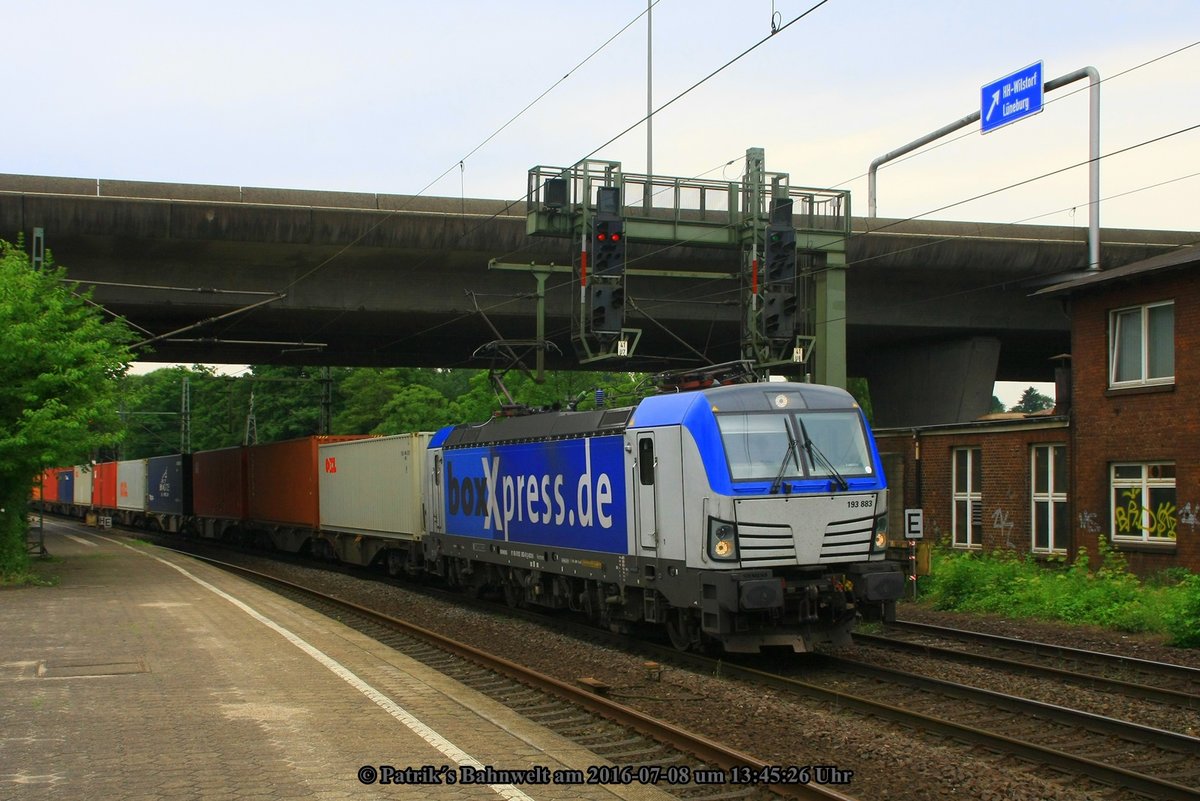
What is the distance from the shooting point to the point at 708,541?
12.7 m

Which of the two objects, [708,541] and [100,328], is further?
[100,328]

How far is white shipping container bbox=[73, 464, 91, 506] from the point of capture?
6353 centimetres

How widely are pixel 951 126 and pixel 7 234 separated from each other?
777 inches

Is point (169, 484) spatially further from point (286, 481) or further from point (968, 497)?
point (968, 497)

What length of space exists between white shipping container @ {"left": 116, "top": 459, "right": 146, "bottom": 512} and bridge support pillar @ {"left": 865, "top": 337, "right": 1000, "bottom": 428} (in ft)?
105

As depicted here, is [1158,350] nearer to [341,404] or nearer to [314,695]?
[314,695]

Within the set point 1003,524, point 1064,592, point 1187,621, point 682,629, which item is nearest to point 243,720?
point 682,629

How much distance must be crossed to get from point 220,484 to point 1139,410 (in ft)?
96.1

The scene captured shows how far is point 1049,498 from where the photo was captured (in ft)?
75.4

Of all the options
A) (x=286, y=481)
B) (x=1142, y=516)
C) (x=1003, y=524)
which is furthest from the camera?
(x=286, y=481)

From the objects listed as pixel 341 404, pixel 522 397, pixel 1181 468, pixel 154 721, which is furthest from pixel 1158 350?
pixel 341 404

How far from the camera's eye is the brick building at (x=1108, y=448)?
66.6ft

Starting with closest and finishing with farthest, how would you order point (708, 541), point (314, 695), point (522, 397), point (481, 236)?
point (314, 695) → point (708, 541) → point (481, 236) → point (522, 397)

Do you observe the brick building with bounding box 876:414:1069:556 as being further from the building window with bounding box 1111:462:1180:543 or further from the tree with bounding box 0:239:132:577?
the tree with bounding box 0:239:132:577
